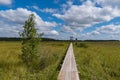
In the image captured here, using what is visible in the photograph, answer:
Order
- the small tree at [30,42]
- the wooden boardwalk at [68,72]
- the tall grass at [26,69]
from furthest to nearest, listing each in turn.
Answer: the small tree at [30,42] → the tall grass at [26,69] → the wooden boardwalk at [68,72]

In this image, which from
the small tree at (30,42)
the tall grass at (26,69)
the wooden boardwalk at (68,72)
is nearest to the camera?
the wooden boardwalk at (68,72)

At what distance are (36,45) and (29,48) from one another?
587mm

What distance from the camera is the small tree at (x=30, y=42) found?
14.8 metres

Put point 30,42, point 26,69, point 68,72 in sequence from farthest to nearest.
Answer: point 30,42 → point 26,69 → point 68,72

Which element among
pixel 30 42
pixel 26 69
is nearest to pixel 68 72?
pixel 26 69

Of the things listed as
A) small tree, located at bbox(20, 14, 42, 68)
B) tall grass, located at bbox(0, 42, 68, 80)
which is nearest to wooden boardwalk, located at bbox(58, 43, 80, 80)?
tall grass, located at bbox(0, 42, 68, 80)

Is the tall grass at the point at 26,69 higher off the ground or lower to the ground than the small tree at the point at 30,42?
lower

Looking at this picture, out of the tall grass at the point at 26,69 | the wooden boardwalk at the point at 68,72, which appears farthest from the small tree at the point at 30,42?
the wooden boardwalk at the point at 68,72

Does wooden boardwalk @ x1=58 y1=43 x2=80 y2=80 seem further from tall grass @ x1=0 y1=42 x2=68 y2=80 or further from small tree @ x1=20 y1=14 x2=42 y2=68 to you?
small tree @ x1=20 y1=14 x2=42 y2=68

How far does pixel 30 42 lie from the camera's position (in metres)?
15.0

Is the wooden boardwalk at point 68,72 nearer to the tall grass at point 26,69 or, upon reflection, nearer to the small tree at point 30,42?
the tall grass at point 26,69

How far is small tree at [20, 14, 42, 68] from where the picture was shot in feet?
48.6

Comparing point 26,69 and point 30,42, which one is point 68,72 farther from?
point 30,42

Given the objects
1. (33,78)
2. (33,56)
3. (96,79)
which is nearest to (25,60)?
(33,56)
